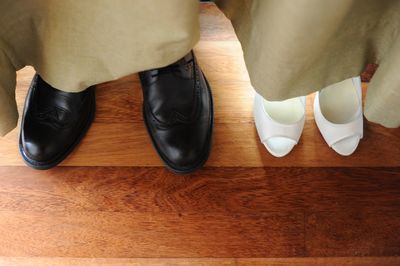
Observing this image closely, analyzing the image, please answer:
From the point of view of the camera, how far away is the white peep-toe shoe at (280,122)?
85cm

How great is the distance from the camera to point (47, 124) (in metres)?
0.84

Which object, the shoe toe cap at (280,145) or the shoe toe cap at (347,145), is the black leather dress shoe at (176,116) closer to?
the shoe toe cap at (280,145)

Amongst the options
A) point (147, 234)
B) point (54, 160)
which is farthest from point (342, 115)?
point (54, 160)

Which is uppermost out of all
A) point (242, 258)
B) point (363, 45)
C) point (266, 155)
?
point (363, 45)

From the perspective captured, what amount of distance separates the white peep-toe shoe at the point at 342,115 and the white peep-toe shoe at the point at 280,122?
52mm

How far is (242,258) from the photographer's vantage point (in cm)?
83

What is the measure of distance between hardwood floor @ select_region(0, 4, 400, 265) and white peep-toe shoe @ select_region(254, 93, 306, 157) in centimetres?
4

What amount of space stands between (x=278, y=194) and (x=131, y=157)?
0.33 meters

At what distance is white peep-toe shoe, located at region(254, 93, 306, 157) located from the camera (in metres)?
0.85

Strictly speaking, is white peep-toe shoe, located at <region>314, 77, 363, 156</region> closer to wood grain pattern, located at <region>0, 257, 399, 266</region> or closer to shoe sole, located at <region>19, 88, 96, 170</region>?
wood grain pattern, located at <region>0, 257, 399, 266</region>

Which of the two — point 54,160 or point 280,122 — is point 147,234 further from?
point 280,122

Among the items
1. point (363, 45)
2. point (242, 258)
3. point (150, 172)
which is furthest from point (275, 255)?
point (363, 45)

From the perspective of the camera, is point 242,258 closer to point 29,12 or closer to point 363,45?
point 363,45

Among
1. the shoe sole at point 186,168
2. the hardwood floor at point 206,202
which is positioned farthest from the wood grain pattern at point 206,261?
the shoe sole at point 186,168
